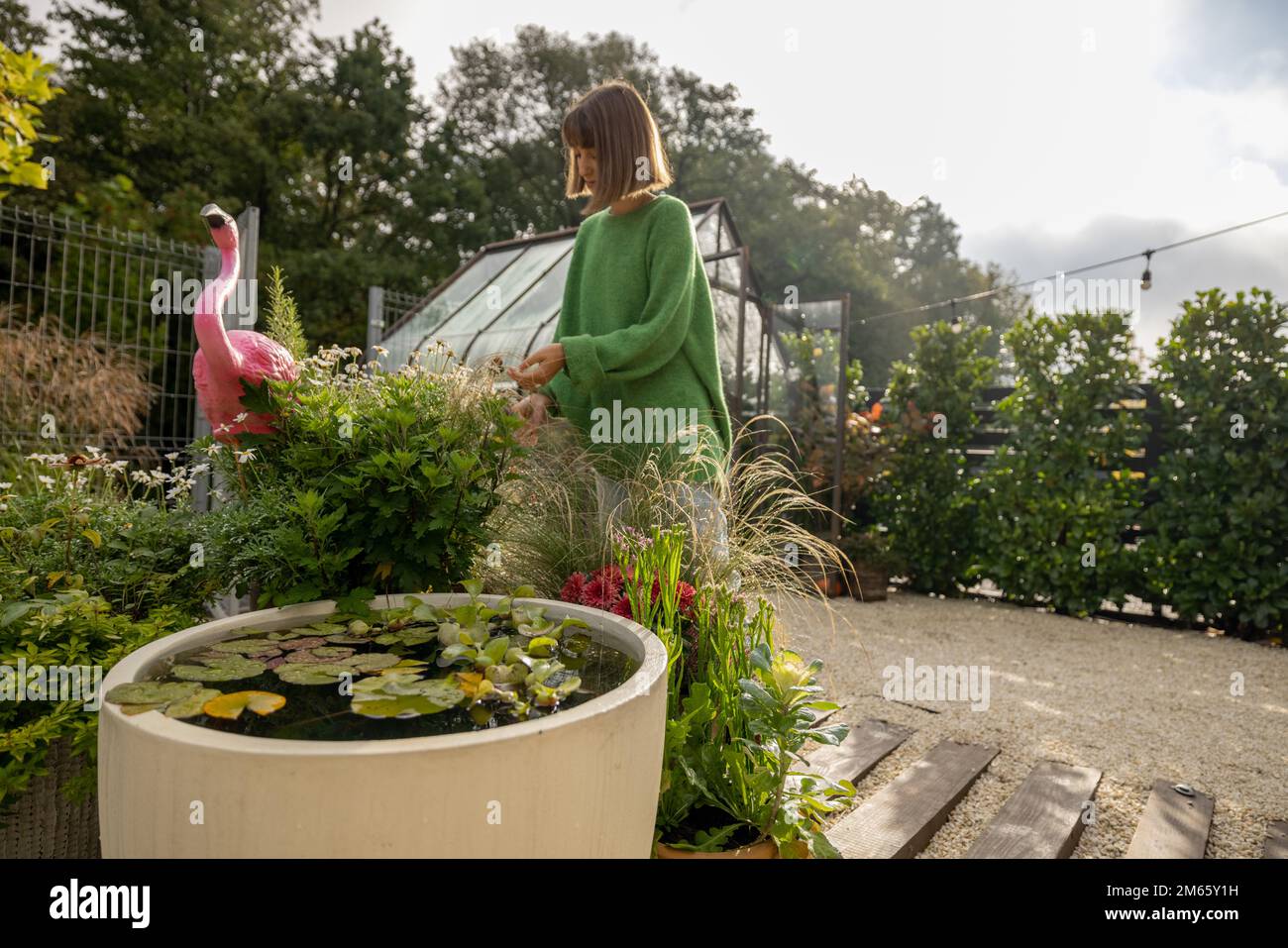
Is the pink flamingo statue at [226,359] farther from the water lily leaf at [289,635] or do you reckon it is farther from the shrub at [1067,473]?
the shrub at [1067,473]

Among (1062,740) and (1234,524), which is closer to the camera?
(1062,740)

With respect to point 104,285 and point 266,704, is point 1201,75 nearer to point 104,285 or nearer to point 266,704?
point 266,704

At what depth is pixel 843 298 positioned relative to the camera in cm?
608

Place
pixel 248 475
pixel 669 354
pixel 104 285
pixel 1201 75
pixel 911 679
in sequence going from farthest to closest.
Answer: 1. pixel 104 285
2. pixel 1201 75
3. pixel 911 679
4. pixel 669 354
5. pixel 248 475

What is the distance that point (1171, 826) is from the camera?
6.88ft

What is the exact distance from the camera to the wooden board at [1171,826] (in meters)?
1.93

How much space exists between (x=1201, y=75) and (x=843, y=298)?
257 cm

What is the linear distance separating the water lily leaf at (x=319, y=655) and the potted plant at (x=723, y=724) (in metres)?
0.62

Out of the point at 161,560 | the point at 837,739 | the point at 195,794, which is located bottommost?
the point at 837,739

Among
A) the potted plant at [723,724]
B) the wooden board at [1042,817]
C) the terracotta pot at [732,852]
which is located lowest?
the wooden board at [1042,817]

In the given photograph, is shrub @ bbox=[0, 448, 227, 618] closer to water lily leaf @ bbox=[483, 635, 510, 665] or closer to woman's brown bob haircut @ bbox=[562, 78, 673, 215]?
water lily leaf @ bbox=[483, 635, 510, 665]

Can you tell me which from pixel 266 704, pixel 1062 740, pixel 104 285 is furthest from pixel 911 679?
pixel 104 285

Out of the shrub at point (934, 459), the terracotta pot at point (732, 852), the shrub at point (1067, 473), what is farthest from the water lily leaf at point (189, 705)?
the shrub at point (934, 459)

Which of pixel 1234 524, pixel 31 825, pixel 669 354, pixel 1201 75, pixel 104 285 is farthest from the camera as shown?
pixel 104 285
